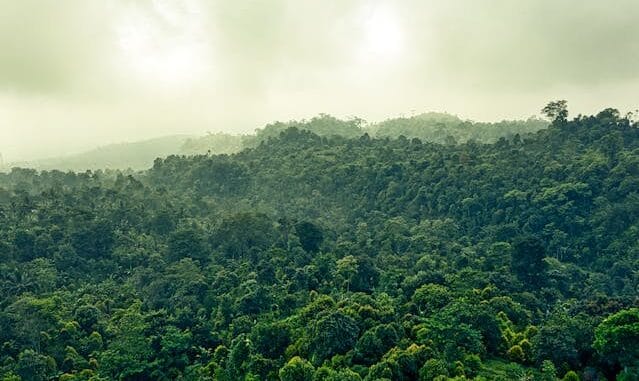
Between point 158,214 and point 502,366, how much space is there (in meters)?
38.9

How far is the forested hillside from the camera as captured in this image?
108 feet

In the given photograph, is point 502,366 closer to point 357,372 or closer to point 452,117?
point 357,372

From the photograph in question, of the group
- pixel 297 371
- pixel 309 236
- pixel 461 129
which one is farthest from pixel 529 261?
pixel 461 129

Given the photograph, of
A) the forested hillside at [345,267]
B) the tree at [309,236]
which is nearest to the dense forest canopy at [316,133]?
the forested hillside at [345,267]

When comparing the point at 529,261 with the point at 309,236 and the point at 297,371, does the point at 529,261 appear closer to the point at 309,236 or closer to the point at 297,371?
the point at 309,236

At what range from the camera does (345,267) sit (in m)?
45.8

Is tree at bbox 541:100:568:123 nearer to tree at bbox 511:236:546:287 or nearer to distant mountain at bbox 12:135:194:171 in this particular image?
tree at bbox 511:236:546:287

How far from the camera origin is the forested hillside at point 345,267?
32906mm

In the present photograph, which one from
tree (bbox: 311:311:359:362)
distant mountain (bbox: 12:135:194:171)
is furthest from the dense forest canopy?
tree (bbox: 311:311:359:362)

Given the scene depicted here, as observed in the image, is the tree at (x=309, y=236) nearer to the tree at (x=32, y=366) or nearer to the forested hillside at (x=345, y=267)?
the forested hillside at (x=345, y=267)

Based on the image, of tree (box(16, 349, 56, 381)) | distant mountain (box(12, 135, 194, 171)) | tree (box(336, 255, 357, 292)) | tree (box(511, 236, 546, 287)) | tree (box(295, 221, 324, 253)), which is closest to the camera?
tree (box(16, 349, 56, 381))

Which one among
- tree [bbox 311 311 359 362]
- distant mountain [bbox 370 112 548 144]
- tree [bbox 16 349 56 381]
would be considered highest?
distant mountain [bbox 370 112 548 144]

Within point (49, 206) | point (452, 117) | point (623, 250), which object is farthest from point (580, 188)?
point (452, 117)

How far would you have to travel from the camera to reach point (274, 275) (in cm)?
4844
